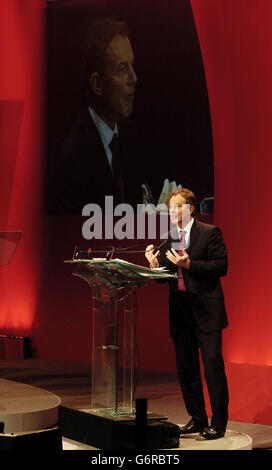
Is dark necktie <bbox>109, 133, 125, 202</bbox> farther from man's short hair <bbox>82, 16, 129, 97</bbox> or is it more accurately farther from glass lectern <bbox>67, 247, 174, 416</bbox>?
glass lectern <bbox>67, 247, 174, 416</bbox>

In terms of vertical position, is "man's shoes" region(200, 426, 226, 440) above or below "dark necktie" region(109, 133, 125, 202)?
below

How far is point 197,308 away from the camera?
4566mm

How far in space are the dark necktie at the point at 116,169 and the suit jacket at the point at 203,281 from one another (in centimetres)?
368

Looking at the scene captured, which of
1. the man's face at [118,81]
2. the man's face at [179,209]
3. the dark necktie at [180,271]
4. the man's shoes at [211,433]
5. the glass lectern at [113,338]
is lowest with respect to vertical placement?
the man's shoes at [211,433]

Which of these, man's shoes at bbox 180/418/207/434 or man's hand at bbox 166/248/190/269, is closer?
man's hand at bbox 166/248/190/269

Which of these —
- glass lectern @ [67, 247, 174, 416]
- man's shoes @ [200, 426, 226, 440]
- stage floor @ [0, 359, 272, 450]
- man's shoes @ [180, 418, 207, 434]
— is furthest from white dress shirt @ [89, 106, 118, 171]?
man's shoes @ [200, 426, 226, 440]

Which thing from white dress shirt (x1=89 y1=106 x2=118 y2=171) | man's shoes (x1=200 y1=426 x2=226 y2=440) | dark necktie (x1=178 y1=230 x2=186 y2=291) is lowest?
man's shoes (x1=200 y1=426 x2=226 y2=440)

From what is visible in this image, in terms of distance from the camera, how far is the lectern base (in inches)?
167

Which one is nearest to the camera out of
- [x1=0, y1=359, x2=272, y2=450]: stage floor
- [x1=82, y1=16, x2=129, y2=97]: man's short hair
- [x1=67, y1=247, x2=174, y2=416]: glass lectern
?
[x1=67, y1=247, x2=174, y2=416]: glass lectern

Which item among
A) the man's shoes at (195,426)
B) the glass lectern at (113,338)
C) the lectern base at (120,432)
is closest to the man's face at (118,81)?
the glass lectern at (113,338)

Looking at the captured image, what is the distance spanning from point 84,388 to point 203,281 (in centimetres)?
274

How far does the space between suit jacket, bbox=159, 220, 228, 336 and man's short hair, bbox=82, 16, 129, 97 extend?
4254 millimetres

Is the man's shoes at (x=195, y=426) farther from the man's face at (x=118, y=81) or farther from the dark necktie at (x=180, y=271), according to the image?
the man's face at (x=118, y=81)

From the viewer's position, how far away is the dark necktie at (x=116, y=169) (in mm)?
8281
